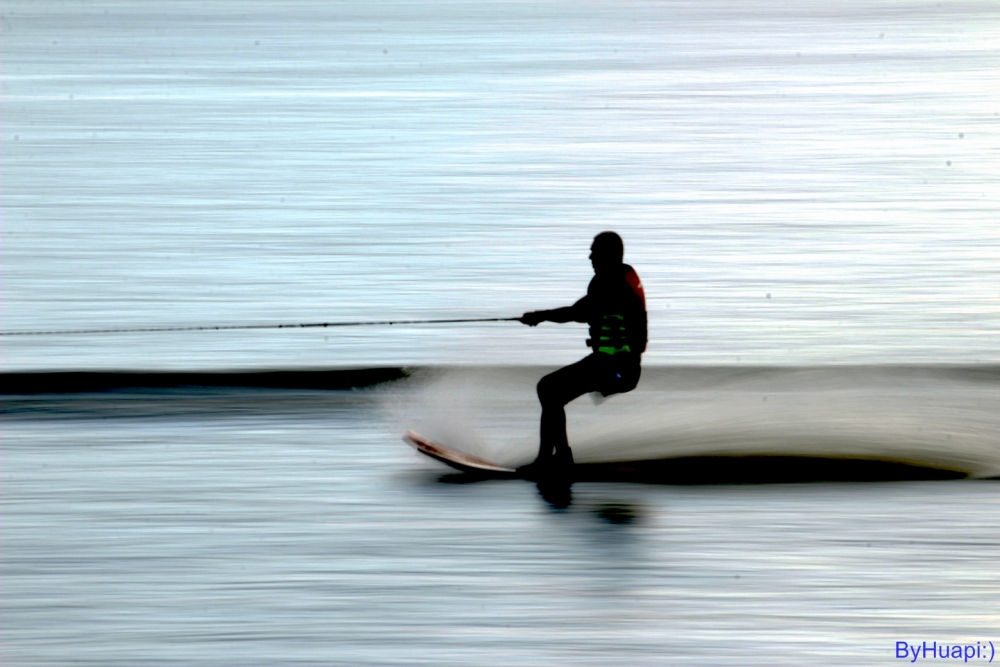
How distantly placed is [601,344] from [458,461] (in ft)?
3.41

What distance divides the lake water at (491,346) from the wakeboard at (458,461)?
177 millimetres

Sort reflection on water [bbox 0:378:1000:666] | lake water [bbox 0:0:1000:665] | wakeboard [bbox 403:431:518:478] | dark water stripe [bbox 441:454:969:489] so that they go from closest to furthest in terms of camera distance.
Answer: reflection on water [bbox 0:378:1000:666] → lake water [bbox 0:0:1000:665] → dark water stripe [bbox 441:454:969:489] → wakeboard [bbox 403:431:518:478]

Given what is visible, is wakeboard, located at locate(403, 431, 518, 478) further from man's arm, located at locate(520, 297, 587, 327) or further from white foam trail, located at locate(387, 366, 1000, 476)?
man's arm, located at locate(520, 297, 587, 327)

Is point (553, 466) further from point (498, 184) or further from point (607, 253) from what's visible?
point (498, 184)

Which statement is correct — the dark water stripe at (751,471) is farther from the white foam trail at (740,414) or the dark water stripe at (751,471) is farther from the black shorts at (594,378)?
the black shorts at (594,378)

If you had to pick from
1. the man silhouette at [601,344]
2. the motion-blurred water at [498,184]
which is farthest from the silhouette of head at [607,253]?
the motion-blurred water at [498,184]

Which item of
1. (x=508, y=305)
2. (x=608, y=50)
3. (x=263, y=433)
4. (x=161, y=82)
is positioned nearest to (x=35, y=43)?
(x=161, y=82)

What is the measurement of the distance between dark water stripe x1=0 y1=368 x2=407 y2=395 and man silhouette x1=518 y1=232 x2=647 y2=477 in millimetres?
4294

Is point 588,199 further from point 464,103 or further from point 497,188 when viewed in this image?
point 464,103

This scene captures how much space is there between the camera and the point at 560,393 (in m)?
10.1

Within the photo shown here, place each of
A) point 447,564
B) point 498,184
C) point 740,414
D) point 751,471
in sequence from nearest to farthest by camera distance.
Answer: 1. point 447,564
2. point 751,471
3. point 740,414
4. point 498,184

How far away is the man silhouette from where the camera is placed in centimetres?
1000

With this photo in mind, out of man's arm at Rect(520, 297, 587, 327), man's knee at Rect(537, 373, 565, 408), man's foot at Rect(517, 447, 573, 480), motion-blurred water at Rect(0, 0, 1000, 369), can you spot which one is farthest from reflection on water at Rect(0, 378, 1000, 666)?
motion-blurred water at Rect(0, 0, 1000, 369)

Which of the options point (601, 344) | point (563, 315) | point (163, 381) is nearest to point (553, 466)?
point (601, 344)
